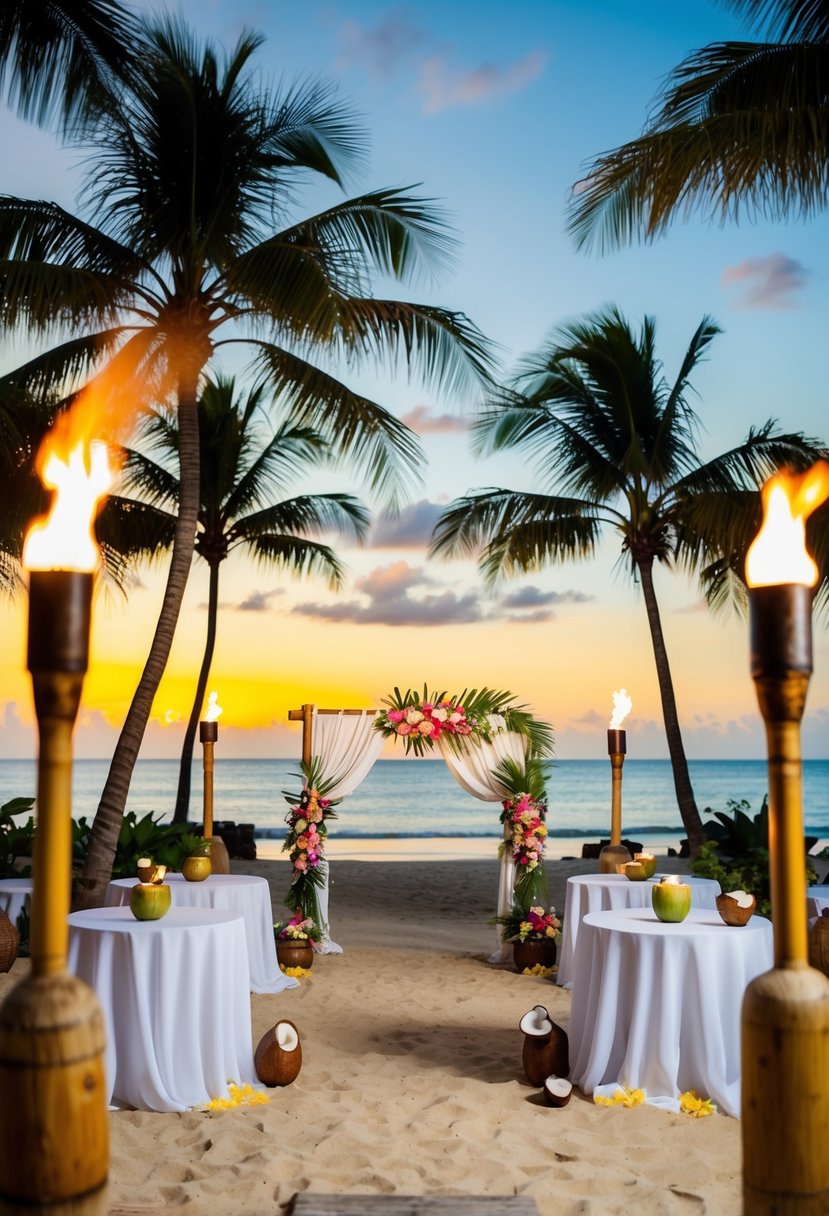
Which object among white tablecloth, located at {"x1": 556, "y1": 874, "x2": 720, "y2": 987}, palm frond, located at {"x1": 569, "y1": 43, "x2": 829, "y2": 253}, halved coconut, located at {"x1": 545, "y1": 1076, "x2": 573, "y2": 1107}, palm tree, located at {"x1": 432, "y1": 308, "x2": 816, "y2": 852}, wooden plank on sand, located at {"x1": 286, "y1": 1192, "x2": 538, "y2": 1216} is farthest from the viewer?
palm tree, located at {"x1": 432, "y1": 308, "x2": 816, "y2": 852}

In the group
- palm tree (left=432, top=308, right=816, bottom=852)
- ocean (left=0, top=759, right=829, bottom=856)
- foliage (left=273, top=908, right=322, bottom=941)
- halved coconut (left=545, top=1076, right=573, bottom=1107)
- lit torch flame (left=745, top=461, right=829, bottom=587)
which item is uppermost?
palm tree (left=432, top=308, right=816, bottom=852)

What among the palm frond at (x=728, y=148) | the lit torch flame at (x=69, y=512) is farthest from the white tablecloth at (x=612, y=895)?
the lit torch flame at (x=69, y=512)

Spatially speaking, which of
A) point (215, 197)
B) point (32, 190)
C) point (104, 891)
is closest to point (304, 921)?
point (104, 891)

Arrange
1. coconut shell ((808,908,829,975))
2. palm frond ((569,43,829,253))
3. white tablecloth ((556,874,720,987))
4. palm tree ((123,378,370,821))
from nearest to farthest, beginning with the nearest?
coconut shell ((808,908,829,975)) → palm frond ((569,43,829,253)) → white tablecloth ((556,874,720,987)) → palm tree ((123,378,370,821))

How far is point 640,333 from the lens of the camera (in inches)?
491

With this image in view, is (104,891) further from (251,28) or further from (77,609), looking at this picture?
(77,609)

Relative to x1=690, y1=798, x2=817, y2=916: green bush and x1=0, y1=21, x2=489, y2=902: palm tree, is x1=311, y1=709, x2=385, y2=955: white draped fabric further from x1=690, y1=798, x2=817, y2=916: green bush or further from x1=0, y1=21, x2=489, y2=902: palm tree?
x1=690, y1=798, x2=817, y2=916: green bush

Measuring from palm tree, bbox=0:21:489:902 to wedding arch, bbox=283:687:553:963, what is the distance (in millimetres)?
1617

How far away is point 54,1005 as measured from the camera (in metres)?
1.21

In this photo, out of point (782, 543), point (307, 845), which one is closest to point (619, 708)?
point (307, 845)

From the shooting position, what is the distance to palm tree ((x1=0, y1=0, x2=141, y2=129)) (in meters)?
7.95

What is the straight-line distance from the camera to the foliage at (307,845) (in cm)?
892

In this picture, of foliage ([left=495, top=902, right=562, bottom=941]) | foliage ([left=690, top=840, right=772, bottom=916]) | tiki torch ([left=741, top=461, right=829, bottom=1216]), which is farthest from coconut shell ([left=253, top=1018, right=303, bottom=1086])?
foliage ([left=690, top=840, right=772, bottom=916])

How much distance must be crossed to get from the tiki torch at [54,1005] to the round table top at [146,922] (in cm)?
384
